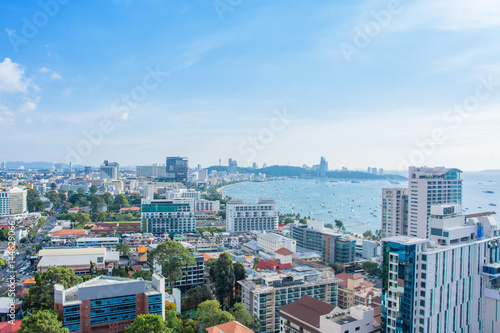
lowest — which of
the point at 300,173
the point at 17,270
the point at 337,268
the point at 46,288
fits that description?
the point at 17,270

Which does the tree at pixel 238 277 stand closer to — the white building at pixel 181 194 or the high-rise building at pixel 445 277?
the high-rise building at pixel 445 277

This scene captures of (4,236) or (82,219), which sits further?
(82,219)

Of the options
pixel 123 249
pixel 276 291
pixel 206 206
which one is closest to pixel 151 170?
pixel 206 206

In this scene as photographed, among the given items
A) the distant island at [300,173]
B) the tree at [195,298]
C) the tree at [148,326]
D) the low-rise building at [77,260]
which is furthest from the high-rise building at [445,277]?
the distant island at [300,173]

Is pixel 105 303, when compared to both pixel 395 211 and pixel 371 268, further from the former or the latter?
pixel 395 211

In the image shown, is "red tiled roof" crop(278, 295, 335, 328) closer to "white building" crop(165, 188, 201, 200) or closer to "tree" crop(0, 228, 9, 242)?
"tree" crop(0, 228, 9, 242)
